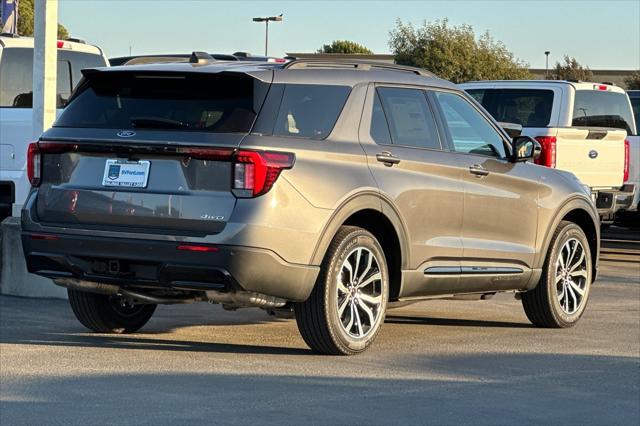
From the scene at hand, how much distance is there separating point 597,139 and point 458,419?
31.4 feet

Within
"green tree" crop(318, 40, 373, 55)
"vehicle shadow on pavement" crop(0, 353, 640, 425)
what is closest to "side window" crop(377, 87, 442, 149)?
"vehicle shadow on pavement" crop(0, 353, 640, 425)

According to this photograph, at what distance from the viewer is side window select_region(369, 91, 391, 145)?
924 cm

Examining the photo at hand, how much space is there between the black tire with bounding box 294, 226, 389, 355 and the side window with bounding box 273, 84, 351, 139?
26.4 inches

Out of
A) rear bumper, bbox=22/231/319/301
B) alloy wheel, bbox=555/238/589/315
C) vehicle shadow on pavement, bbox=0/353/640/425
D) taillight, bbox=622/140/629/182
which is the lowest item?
vehicle shadow on pavement, bbox=0/353/640/425

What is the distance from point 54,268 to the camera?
8742 millimetres

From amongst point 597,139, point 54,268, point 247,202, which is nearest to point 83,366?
point 54,268

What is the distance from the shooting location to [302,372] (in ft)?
27.1

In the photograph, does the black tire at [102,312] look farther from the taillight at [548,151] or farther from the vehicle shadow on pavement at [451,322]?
the taillight at [548,151]

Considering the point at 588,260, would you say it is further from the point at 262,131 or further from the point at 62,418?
the point at 62,418

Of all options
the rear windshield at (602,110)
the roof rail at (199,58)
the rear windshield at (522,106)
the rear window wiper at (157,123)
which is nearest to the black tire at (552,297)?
the roof rail at (199,58)

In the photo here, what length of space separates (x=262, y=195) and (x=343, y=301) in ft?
3.54

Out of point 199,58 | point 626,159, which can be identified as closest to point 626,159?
point 626,159

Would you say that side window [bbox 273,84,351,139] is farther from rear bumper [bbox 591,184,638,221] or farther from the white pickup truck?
rear bumper [bbox 591,184,638,221]

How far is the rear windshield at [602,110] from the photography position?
54.4ft
